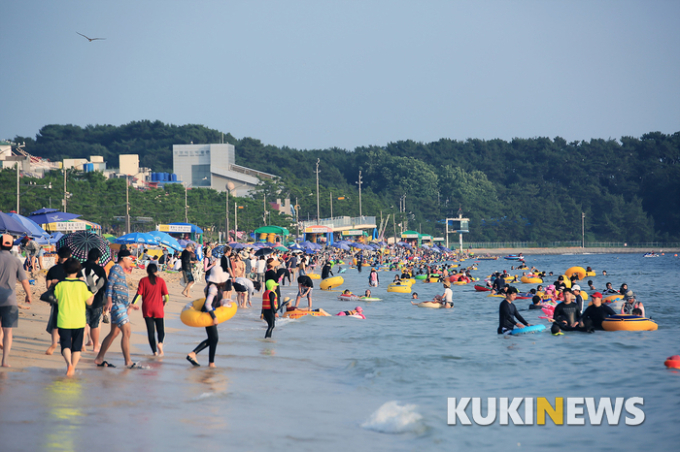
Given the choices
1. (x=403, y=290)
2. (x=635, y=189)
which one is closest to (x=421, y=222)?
(x=635, y=189)

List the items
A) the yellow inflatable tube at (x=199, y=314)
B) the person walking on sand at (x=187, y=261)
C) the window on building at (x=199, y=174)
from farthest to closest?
the window on building at (x=199, y=174), the person walking on sand at (x=187, y=261), the yellow inflatable tube at (x=199, y=314)

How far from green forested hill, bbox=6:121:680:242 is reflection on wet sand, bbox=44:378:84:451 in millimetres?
110911

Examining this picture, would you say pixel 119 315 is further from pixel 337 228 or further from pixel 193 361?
pixel 337 228

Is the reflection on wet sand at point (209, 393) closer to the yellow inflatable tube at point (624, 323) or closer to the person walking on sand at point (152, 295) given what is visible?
the person walking on sand at point (152, 295)

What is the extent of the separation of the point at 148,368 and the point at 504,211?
126m

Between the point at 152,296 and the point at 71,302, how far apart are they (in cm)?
165

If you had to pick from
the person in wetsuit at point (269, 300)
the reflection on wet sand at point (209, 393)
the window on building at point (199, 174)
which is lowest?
the reflection on wet sand at point (209, 393)

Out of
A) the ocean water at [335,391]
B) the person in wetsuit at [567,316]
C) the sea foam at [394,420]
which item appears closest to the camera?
the ocean water at [335,391]

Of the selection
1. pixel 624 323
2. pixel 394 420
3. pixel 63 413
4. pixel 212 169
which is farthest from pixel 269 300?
pixel 212 169

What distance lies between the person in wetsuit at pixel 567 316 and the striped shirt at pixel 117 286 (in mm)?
10521

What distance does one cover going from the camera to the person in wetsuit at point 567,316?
53.6ft

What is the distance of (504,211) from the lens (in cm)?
13038

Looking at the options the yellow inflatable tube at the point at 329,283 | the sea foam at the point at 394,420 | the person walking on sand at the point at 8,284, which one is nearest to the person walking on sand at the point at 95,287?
the person walking on sand at the point at 8,284

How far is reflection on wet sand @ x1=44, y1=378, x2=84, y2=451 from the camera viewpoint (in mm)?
6164
